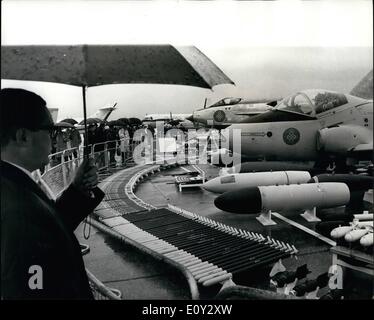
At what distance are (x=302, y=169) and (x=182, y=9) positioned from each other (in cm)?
691

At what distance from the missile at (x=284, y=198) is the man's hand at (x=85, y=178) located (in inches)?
173

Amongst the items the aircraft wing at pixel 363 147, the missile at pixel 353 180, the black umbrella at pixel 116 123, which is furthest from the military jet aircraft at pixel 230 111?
the missile at pixel 353 180

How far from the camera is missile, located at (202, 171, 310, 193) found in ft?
27.4

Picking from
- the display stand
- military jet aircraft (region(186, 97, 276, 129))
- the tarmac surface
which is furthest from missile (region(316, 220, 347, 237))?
military jet aircraft (region(186, 97, 276, 129))

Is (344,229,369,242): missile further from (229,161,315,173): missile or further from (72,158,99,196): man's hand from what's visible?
(229,161,315,173): missile

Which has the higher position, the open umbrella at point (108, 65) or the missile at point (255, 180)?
the open umbrella at point (108, 65)

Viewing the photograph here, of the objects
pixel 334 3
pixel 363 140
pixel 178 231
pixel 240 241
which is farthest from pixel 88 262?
pixel 363 140

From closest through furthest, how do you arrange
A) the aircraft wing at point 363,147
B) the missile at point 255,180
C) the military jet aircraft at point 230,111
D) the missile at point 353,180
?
the missile at point 353,180, the missile at point 255,180, the aircraft wing at point 363,147, the military jet aircraft at point 230,111

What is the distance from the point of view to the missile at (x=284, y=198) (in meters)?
6.86

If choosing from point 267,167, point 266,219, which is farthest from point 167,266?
point 267,167

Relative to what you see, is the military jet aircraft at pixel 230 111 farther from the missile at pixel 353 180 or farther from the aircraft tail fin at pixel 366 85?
the aircraft tail fin at pixel 366 85

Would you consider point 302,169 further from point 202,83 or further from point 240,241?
point 202,83

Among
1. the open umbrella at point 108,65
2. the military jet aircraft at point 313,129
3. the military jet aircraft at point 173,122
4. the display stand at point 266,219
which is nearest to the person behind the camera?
the open umbrella at point 108,65

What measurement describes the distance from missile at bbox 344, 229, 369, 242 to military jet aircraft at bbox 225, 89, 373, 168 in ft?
16.2
